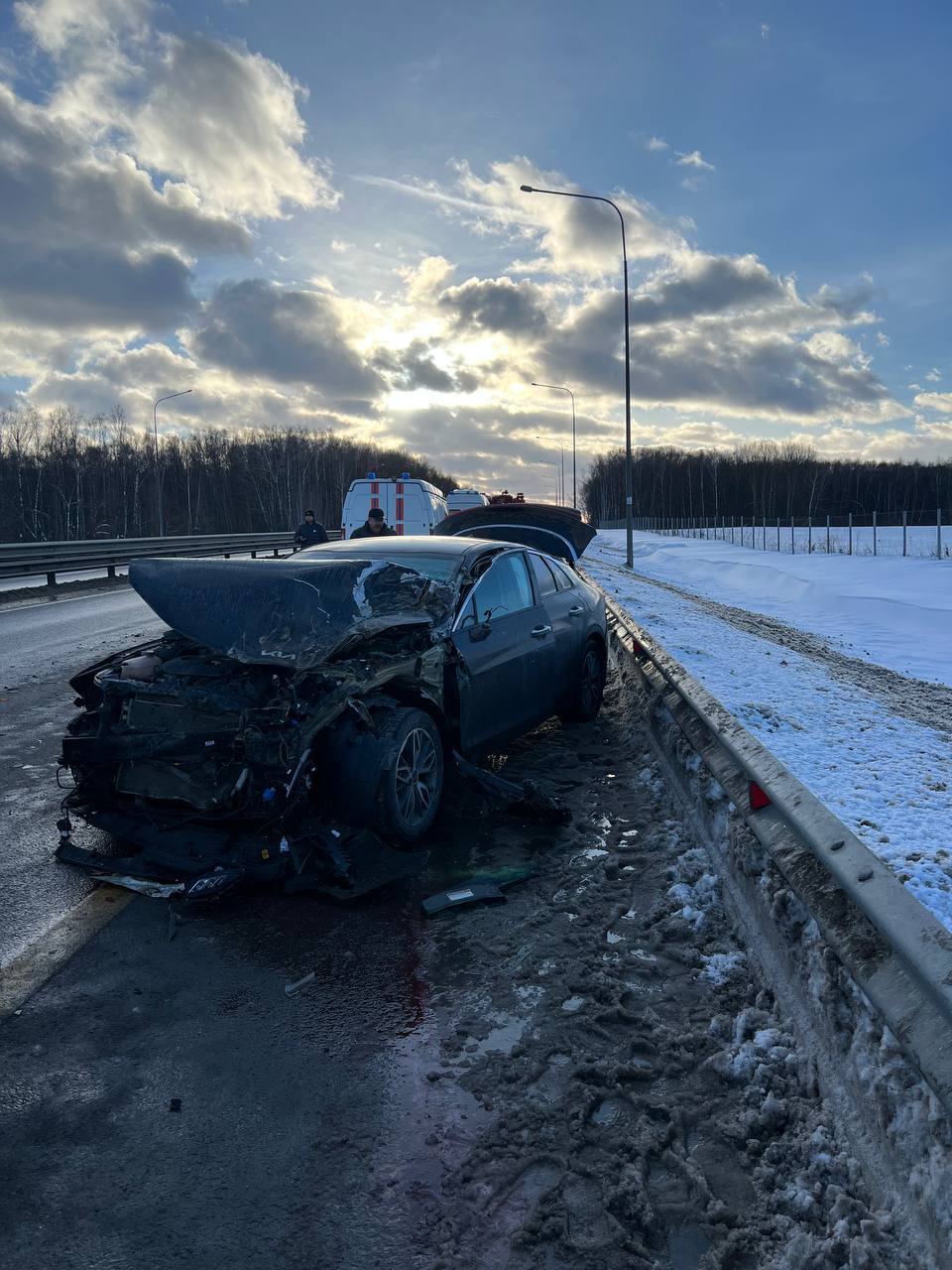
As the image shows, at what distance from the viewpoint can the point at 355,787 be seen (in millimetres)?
4195

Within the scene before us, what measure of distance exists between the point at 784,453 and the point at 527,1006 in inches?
6148

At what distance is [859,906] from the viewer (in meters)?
2.62

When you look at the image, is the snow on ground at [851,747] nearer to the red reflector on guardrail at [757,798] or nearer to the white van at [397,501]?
the red reflector on guardrail at [757,798]

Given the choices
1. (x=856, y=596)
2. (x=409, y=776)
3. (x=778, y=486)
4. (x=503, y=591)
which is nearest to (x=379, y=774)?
(x=409, y=776)

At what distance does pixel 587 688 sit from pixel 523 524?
5.95 metres

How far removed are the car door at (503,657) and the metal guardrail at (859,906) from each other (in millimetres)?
1486

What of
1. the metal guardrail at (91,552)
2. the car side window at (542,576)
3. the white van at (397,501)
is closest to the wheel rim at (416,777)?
the car side window at (542,576)

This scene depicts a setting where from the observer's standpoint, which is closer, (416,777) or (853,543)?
(416,777)

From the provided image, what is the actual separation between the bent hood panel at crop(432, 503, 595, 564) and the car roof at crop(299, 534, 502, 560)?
5.68 m

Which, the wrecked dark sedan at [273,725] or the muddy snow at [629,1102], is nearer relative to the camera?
the muddy snow at [629,1102]

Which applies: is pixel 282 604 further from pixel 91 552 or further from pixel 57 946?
pixel 91 552

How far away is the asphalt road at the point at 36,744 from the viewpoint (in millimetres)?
3936

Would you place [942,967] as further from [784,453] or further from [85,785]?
[784,453]

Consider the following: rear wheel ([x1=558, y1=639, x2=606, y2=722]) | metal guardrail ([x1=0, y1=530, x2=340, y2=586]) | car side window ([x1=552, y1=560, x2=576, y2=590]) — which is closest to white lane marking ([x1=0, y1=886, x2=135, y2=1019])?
rear wheel ([x1=558, y1=639, x2=606, y2=722])
